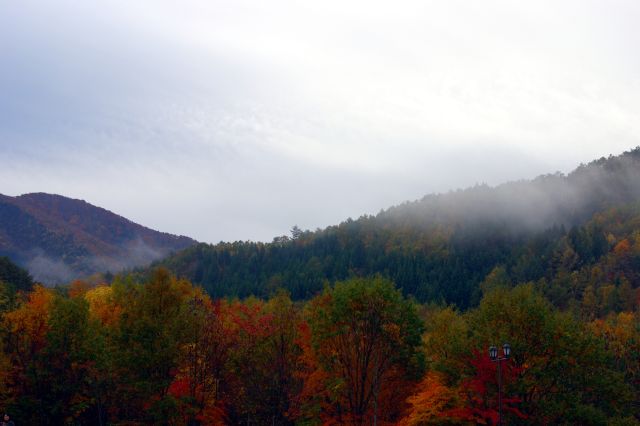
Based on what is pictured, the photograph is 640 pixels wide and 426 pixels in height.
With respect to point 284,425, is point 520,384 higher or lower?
higher

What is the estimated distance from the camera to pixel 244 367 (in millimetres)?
56906

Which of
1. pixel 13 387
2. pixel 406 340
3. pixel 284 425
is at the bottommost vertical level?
pixel 284 425

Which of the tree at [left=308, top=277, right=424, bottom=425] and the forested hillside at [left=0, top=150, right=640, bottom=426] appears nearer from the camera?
the forested hillside at [left=0, top=150, right=640, bottom=426]

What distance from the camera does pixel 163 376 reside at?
51.8m

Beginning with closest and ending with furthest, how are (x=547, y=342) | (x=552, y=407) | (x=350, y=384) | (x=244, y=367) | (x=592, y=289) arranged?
(x=552, y=407) → (x=547, y=342) → (x=350, y=384) → (x=244, y=367) → (x=592, y=289)

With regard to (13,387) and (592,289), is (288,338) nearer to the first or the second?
(13,387)

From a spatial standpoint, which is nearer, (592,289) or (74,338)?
(74,338)

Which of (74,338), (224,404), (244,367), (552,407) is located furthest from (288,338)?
(552,407)

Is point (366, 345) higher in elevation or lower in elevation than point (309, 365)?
higher

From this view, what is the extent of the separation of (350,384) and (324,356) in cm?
296

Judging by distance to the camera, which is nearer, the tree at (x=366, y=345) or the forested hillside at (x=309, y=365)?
the forested hillside at (x=309, y=365)

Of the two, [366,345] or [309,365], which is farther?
[309,365]

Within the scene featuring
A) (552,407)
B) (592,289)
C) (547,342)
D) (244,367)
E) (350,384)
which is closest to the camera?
(552,407)

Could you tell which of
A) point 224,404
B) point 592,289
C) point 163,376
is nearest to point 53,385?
point 163,376
